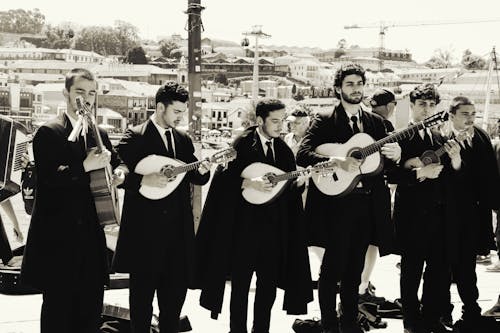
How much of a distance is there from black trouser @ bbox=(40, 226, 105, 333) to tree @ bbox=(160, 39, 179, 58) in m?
102

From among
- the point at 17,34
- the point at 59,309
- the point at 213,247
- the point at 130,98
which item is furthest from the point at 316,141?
the point at 17,34

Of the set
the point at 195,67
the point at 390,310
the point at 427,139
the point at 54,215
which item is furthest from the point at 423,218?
the point at 195,67

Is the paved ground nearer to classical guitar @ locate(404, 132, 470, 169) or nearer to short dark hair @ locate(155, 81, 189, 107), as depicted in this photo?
classical guitar @ locate(404, 132, 470, 169)

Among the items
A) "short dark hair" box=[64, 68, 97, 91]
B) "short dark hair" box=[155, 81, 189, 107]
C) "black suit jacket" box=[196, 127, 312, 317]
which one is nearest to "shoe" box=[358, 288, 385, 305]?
"black suit jacket" box=[196, 127, 312, 317]

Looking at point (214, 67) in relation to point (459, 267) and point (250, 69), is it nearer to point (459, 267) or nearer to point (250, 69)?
point (250, 69)

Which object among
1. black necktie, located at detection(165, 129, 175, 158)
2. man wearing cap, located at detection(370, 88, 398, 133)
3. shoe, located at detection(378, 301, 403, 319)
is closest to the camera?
black necktie, located at detection(165, 129, 175, 158)

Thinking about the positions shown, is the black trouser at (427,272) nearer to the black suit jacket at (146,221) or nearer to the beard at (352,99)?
the beard at (352,99)

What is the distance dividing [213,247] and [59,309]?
47.8 inches

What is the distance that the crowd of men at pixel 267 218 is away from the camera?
14.6 ft

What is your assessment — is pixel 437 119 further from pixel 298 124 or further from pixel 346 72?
pixel 298 124

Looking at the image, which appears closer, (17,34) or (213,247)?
(213,247)

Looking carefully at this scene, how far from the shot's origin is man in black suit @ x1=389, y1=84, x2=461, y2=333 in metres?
5.45

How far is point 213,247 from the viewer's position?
5.21 m

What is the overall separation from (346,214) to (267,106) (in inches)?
37.4
